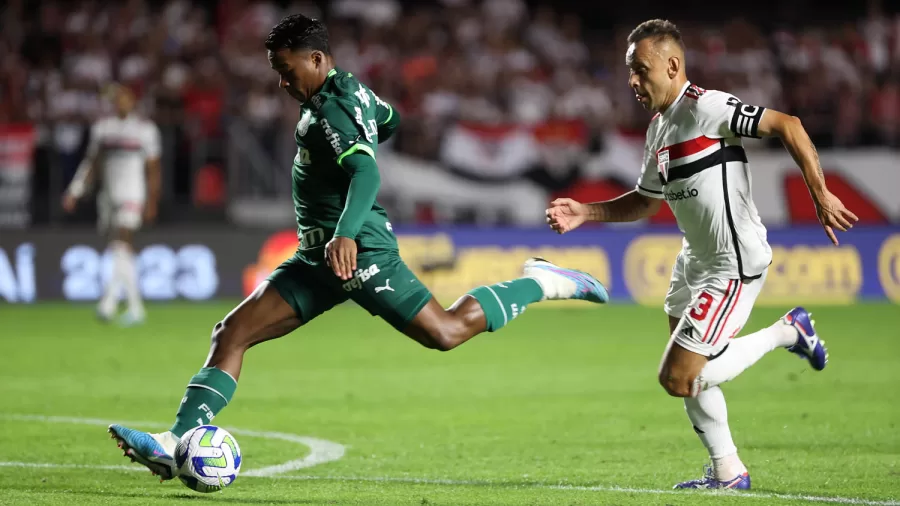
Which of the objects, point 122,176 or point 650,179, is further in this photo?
point 122,176

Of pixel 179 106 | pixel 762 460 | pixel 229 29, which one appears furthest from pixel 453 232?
pixel 762 460

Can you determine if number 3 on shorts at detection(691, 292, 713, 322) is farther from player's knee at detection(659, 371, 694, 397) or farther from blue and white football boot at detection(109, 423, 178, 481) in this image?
blue and white football boot at detection(109, 423, 178, 481)

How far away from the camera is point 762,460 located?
278 inches

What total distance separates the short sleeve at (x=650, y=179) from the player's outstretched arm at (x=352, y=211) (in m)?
1.40

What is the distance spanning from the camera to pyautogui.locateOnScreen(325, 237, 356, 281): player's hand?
5.84 m

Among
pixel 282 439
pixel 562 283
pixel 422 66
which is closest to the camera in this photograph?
pixel 562 283

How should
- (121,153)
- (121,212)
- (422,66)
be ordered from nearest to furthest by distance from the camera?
(121,153) < (121,212) < (422,66)

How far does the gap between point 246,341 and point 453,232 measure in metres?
12.8

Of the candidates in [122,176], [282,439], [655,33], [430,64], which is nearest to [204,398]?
[282,439]

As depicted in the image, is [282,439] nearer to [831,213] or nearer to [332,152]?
[332,152]

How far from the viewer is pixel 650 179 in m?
6.46

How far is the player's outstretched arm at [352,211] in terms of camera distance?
5.85 m

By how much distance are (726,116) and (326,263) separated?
6.54ft

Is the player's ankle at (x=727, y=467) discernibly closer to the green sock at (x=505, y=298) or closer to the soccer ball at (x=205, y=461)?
the green sock at (x=505, y=298)
